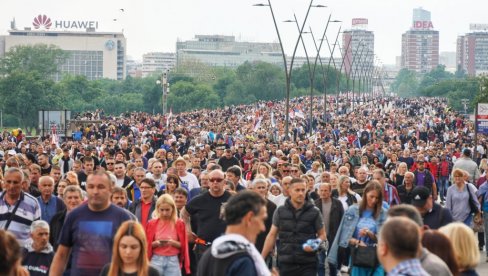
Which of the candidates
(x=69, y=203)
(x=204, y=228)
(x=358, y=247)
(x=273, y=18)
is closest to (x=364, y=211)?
(x=358, y=247)

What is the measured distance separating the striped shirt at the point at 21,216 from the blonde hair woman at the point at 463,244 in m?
A: 4.96

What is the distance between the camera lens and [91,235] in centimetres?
1047

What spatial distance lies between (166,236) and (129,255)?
3.44 m

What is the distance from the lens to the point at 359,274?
13.4 m

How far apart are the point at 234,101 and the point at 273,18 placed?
130488 millimetres

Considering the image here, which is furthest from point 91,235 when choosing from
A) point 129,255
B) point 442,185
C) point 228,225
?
point 442,185

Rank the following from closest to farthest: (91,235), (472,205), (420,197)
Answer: (91,235) → (420,197) → (472,205)

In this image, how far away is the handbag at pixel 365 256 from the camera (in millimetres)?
13148

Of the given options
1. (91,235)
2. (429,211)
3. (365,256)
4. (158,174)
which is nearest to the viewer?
(91,235)

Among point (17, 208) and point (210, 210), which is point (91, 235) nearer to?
point (17, 208)

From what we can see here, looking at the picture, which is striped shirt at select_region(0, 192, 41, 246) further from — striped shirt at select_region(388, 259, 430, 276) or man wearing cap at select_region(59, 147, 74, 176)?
man wearing cap at select_region(59, 147, 74, 176)

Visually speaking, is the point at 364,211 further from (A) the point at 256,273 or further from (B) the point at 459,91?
(B) the point at 459,91

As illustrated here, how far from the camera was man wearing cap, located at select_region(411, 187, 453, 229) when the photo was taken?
13859mm

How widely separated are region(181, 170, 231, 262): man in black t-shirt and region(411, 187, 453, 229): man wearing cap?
1.84 m
